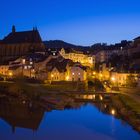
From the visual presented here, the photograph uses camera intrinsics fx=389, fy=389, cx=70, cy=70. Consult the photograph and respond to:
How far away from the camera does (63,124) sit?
33.5 meters

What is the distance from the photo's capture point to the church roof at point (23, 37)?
8888cm

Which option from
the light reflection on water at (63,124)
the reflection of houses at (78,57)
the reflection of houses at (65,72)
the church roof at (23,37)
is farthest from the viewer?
the reflection of houses at (78,57)

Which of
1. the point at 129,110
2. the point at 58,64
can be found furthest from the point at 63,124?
the point at 58,64

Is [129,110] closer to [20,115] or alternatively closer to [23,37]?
[20,115]

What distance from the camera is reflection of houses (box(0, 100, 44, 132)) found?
33250 millimetres

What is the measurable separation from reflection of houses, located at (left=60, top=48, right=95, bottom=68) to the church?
5.53 meters

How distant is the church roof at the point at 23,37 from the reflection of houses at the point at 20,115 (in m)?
42.6

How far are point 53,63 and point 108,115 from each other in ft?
105

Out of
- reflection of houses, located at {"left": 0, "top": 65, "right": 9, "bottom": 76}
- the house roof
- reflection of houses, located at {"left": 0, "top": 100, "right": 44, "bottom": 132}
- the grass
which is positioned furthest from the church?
the grass

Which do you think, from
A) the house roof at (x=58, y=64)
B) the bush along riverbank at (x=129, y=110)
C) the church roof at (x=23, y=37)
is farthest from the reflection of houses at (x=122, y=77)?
the church roof at (x=23, y=37)

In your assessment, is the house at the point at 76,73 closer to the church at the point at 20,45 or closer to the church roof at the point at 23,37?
the church at the point at 20,45

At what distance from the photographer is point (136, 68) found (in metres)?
63.5

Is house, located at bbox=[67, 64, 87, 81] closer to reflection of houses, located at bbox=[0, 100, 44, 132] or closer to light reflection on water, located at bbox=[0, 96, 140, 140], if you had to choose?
reflection of houses, located at bbox=[0, 100, 44, 132]

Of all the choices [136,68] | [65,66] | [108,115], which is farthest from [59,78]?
[108,115]
